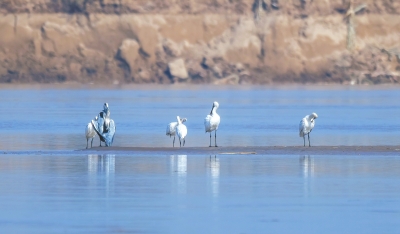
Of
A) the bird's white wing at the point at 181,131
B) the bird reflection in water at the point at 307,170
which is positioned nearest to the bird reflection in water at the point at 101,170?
the bird's white wing at the point at 181,131

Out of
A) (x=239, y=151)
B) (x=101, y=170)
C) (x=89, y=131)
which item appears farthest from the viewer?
(x=89, y=131)

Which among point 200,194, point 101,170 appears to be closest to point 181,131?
point 101,170

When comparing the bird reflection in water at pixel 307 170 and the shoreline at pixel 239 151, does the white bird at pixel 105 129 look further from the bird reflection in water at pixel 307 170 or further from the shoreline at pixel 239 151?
the bird reflection in water at pixel 307 170

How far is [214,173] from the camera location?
20031 mm

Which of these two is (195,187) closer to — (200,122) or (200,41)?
(200,122)

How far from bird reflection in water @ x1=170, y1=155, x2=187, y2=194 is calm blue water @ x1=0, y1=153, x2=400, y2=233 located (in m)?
0.02

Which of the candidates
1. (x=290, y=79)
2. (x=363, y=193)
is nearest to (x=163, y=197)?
(x=363, y=193)

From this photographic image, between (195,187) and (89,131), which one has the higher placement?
(89,131)

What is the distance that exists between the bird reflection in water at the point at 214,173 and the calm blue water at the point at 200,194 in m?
0.02

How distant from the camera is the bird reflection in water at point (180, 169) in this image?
1789 centimetres

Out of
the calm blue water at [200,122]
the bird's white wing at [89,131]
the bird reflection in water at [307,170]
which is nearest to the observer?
the bird reflection in water at [307,170]

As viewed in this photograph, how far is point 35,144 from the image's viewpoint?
2755cm

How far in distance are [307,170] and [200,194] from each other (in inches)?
162

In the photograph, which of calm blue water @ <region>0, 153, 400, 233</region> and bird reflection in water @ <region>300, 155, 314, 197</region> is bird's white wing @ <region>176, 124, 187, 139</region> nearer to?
calm blue water @ <region>0, 153, 400, 233</region>
